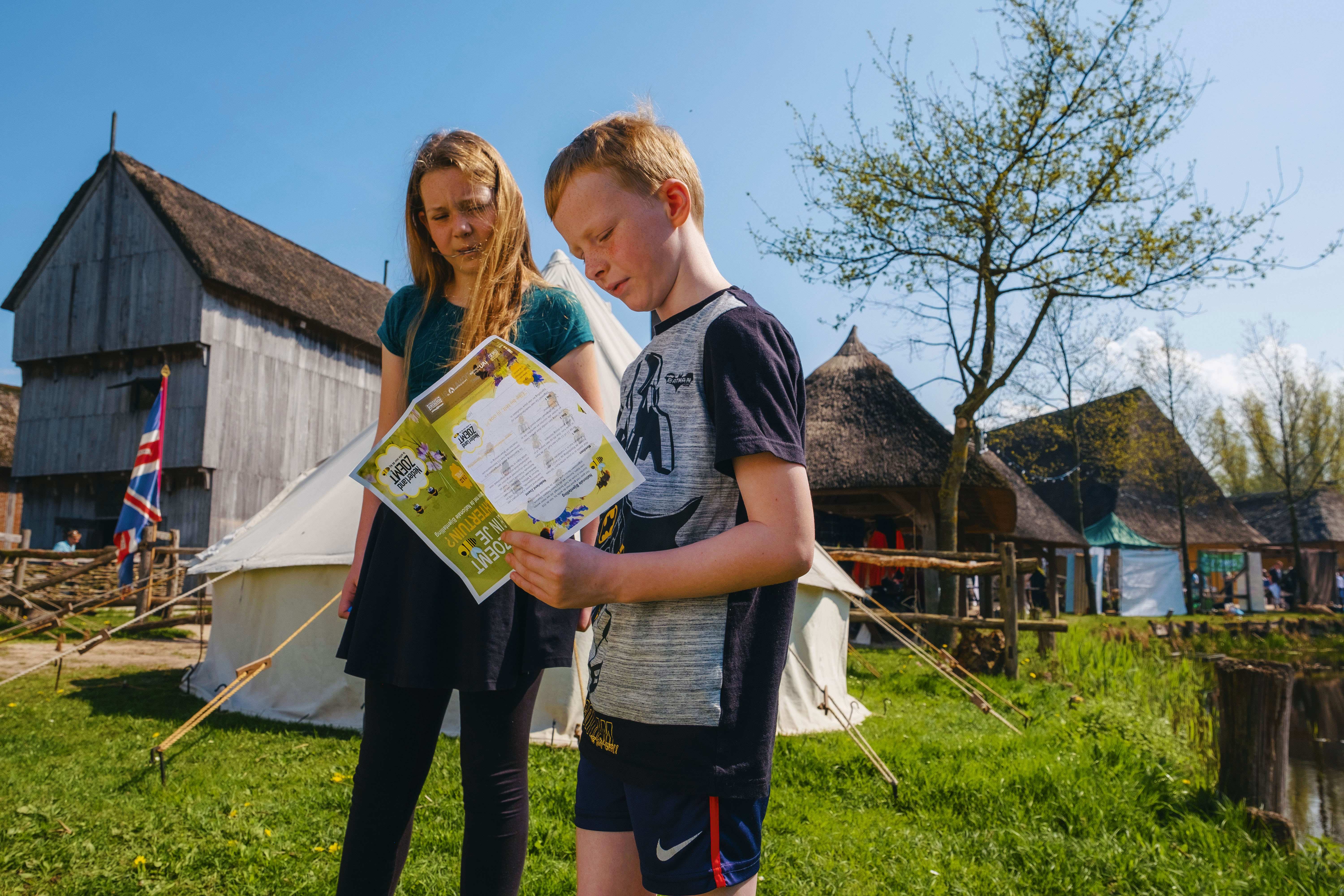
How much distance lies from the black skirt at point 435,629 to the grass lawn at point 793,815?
351 mm

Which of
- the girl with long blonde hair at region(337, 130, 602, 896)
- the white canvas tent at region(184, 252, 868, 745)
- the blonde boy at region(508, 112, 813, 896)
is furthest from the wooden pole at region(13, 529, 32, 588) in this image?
the blonde boy at region(508, 112, 813, 896)

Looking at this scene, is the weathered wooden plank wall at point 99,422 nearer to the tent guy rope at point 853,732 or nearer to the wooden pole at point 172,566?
the wooden pole at point 172,566

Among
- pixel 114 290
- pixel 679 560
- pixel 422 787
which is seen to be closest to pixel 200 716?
pixel 422 787

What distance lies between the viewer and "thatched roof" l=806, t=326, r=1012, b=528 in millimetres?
10812

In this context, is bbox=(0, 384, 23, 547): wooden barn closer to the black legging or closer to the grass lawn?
the grass lawn

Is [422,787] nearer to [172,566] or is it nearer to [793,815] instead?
[793,815]

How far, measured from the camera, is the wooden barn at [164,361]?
44.2 ft

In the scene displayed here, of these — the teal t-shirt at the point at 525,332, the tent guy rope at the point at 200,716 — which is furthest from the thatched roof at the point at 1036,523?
the teal t-shirt at the point at 525,332

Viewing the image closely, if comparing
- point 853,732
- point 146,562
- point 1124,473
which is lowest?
point 853,732

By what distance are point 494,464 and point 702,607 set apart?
316mm

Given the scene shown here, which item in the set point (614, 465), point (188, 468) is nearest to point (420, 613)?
point (614, 465)

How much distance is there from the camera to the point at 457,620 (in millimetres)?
1444

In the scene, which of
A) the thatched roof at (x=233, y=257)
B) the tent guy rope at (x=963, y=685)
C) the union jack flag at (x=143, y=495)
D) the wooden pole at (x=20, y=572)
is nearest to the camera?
the tent guy rope at (x=963, y=685)

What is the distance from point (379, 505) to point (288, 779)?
7.46 feet
